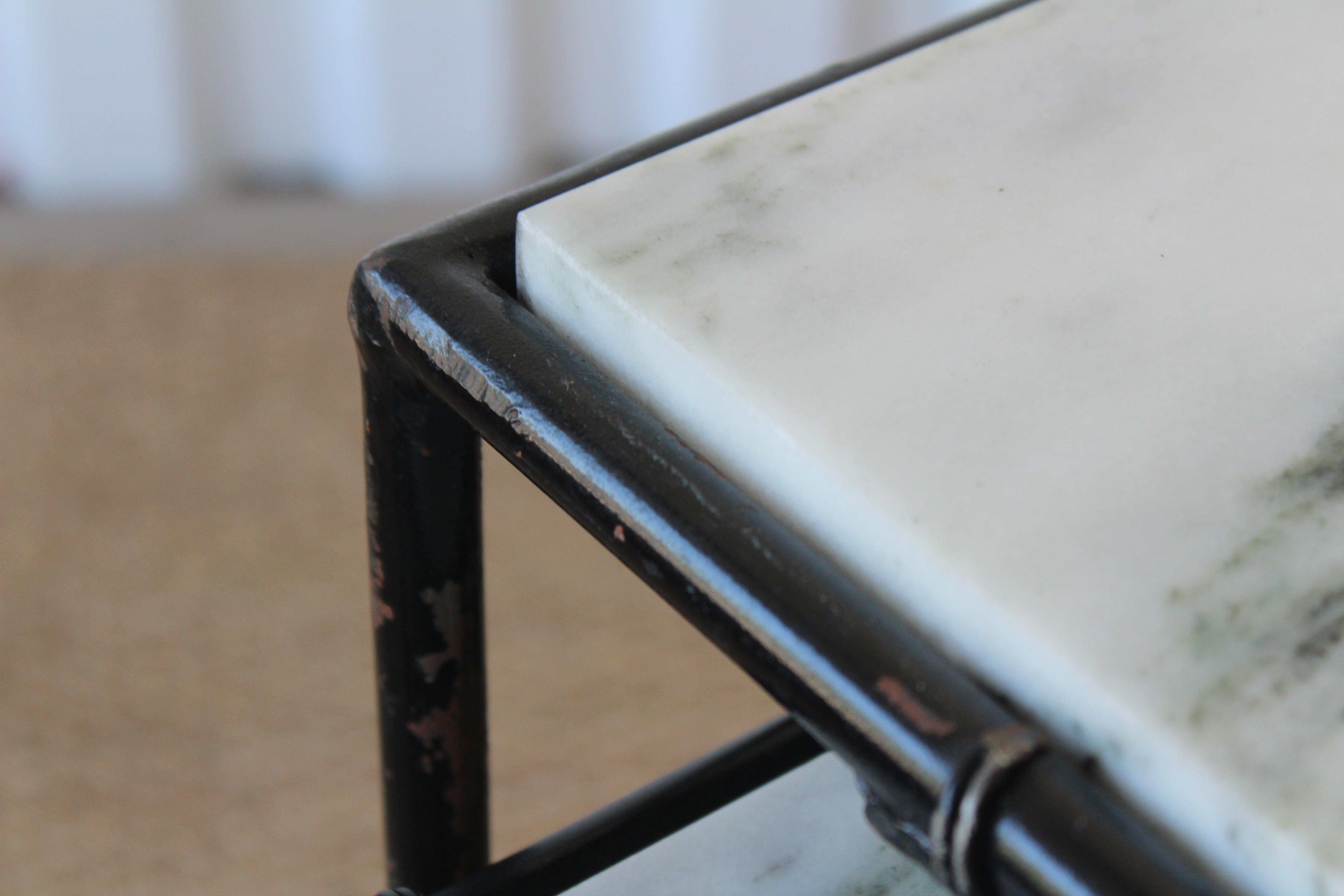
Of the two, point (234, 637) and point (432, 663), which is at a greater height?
point (432, 663)

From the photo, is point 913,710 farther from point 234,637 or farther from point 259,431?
point 259,431

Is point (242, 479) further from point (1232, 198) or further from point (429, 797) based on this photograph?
point (1232, 198)

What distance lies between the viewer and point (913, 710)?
0.60 feet

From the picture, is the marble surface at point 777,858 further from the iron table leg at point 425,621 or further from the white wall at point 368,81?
the white wall at point 368,81

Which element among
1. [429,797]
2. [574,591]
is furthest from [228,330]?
[429,797]


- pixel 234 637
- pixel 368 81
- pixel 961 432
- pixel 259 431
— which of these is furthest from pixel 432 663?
pixel 368 81

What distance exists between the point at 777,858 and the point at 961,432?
128mm

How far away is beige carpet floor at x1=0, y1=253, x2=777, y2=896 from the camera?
0.68m

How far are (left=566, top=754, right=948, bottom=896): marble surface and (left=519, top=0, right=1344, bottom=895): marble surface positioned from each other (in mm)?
111

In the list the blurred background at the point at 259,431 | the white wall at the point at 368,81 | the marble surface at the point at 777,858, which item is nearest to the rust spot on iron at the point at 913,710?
the marble surface at the point at 777,858

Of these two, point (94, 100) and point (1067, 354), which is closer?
point (1067, 354)

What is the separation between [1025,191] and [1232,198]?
0.13 ft

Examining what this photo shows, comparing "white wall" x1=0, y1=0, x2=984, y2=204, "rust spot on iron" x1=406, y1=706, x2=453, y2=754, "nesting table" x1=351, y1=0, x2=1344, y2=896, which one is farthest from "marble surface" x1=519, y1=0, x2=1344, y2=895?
"white wall" x1=0, y1=0, x2=984, y2=204

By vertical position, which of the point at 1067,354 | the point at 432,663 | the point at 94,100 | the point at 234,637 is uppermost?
the point at 1067,354
